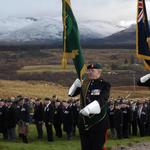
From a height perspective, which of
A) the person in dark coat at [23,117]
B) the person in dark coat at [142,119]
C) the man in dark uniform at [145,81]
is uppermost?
the man in dark uniform at [145,81]

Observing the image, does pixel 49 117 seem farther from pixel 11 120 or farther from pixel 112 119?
pixel 112 119

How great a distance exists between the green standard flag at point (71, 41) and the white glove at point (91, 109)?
5.20ft

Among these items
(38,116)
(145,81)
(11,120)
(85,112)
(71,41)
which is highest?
(71,41)

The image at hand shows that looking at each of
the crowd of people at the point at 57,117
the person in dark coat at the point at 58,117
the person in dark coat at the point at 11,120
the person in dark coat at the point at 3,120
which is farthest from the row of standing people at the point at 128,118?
the person in dark coat at the point at 3,120

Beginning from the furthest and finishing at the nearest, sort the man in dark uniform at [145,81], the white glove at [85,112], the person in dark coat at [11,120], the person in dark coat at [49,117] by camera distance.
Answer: the person in dark coat at [11,120] < the person in dark coat at [49,117] < the man in dark uniform at [145,81] < the white glove at [85,112]

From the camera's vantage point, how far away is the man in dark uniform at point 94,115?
9.50 meters

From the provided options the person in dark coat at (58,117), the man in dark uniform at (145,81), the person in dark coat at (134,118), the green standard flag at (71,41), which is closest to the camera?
the man in dark uniform at (145,81)

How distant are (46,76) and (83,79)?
246ft

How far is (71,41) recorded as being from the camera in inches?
446

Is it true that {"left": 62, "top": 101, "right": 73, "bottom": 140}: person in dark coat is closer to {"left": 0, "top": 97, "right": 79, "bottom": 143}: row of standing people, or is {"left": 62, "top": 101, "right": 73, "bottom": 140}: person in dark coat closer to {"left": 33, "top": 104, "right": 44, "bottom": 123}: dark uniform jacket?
{"left": 0, "top": 97, "right": 79, "bottom": 143}: row of standing people

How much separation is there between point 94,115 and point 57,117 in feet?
49.1

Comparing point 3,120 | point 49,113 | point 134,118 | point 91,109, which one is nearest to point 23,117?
point 49,113

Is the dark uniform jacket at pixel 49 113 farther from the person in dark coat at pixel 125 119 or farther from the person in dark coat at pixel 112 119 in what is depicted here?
the person in dark coat at pixel 125 119

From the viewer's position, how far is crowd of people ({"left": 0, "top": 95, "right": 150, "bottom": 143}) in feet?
73.3
